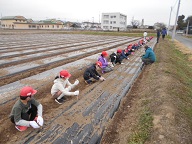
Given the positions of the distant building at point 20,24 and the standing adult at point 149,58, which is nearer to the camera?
the standing adult at point 149,58

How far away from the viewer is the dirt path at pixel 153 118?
3250 millimetres

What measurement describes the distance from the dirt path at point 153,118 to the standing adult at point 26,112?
57.5 inches

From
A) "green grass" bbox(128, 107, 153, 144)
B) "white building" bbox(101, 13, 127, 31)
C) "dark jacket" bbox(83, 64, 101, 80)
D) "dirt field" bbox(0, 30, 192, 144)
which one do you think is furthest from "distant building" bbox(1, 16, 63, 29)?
"green grass" bbox(128, 107, 153, 144)

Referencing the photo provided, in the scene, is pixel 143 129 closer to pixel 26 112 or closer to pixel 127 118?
pixel 127 118

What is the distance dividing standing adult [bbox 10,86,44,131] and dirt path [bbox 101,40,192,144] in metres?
1.46

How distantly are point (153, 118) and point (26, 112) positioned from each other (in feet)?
9.12

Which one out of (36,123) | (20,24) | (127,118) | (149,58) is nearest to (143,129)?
(127,118)

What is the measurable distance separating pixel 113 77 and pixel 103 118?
128 inches

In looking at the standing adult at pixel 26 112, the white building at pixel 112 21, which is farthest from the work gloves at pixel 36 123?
the white building at pixel 112 21

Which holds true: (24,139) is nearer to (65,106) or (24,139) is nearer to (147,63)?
(65,106)

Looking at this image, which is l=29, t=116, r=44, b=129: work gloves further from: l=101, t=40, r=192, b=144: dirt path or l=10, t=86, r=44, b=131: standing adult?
l=101, t=40, r=192, b=144: dirt path

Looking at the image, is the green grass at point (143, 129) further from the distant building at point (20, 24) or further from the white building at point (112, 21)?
the white building at point (112, 21)

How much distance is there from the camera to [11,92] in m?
5.25

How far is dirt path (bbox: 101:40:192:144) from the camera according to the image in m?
3.25
